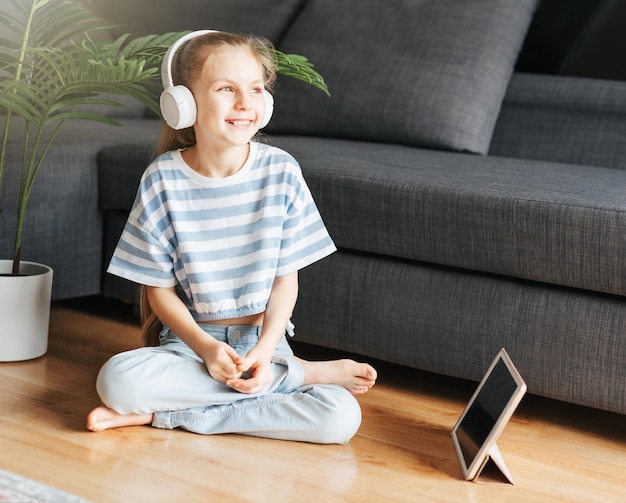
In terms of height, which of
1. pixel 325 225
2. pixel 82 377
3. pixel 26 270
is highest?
pixel 325 225

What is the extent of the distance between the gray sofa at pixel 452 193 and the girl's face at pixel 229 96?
0.28 m

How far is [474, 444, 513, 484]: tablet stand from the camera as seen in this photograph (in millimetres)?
1287

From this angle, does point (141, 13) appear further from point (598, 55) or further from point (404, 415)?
point (404, 415)

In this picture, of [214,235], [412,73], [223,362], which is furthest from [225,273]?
[412,73]

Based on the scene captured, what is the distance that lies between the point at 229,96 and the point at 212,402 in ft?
1.59

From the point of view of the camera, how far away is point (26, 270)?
1.78 meters

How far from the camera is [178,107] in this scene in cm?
142

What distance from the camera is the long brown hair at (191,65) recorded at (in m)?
1.46

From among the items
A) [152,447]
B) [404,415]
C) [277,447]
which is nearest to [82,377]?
[152,447]

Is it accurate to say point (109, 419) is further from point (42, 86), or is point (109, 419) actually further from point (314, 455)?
point (42, 86)

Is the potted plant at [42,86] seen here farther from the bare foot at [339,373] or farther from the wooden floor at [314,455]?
the bare foot at [339,373]

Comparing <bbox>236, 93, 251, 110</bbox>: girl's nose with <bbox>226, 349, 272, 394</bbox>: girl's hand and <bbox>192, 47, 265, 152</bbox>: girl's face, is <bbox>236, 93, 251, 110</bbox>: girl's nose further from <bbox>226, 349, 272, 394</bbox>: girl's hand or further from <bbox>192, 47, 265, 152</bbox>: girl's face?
<bbox>226, 349, 272, 394</bbox>: girl's hand

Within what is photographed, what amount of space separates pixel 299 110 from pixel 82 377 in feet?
2.98

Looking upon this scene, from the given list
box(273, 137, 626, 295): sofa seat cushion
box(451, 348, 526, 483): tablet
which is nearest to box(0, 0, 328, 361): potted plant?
box(273, 137, 626, 295): sofa seat cushion
